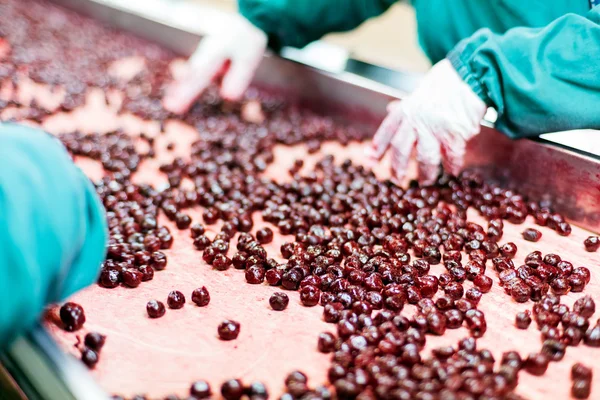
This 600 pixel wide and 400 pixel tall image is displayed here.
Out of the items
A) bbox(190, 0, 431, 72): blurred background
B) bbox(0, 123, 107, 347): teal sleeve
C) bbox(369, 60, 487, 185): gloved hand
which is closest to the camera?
bbox(0, 123, 107, 347): teal sleeve

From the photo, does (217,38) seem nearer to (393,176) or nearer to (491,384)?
(393,176)

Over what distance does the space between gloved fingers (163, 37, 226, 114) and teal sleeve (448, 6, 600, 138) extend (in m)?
1.67

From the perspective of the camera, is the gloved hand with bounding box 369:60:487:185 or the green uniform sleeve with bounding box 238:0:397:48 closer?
the gloved hand with bounding box 369:60:487:185

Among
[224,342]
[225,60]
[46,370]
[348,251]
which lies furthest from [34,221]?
[225,60]

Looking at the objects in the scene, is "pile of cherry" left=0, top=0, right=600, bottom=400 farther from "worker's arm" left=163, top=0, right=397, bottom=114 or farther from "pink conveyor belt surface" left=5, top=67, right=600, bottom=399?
"worker's arm" left=163, top=0, right=397, bottom=114

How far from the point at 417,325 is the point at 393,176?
3.59ft

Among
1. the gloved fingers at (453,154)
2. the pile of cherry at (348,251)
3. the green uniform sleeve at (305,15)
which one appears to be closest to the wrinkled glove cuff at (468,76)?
the gloved fingers at (453,154)

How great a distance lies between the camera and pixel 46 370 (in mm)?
1335

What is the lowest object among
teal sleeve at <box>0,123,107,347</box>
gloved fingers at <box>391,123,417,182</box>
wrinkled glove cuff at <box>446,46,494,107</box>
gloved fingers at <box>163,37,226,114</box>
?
gloved fingers at <box>163,37,226,114</box>

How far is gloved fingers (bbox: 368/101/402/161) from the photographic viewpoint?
2.51 metres

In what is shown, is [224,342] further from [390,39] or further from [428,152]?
[390,39]

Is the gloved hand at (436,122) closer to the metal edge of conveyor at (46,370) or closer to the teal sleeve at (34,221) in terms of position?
the teal sleeve at (34,221)

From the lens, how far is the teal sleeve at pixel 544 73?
2.17 m

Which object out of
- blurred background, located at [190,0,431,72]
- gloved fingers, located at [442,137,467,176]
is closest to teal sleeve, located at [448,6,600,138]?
gloved fingers, located at [442,137,467,176]
